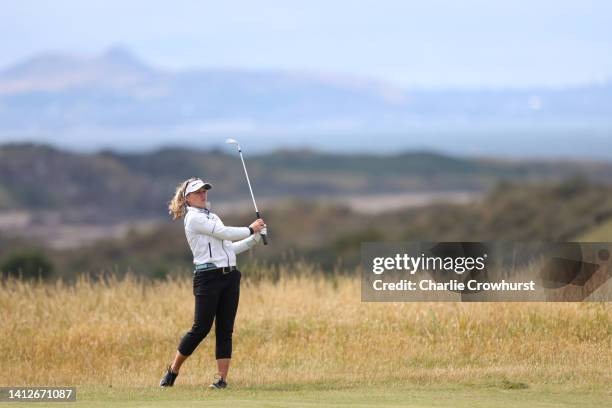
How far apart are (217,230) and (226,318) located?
1.03 meters

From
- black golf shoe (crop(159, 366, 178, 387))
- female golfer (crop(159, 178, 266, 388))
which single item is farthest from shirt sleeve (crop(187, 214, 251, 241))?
black golf shoe (crop(159, 366, 178, 387))

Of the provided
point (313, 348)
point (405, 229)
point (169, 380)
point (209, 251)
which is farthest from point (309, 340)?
point (405, 229)

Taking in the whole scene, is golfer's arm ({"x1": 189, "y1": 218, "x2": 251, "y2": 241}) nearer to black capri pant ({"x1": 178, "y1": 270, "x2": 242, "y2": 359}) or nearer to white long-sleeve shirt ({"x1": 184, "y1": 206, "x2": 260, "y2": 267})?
white long-sleeve shirt ({"x1": 184, "y1": 206, "x2": 260, "y2": 267})

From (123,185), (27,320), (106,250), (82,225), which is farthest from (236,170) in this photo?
(27,320)

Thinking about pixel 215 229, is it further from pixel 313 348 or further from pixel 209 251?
pixel 313 348

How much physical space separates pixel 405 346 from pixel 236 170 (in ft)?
509

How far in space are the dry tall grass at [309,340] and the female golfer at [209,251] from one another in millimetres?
1386

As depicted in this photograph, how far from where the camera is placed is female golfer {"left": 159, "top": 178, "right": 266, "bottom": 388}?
Result: 37.5 ft

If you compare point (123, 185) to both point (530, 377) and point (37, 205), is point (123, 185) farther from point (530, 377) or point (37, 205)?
point (530, 377)

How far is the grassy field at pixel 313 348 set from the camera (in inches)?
462

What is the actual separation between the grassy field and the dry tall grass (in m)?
0.02

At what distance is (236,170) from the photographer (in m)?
170

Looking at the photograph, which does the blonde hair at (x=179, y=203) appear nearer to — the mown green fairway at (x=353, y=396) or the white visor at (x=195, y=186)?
the white visor at (x=195, y=186)

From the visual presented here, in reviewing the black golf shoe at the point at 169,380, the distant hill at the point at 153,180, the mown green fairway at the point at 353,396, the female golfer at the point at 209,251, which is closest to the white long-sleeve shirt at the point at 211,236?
the female golfer at the point at 209,251
